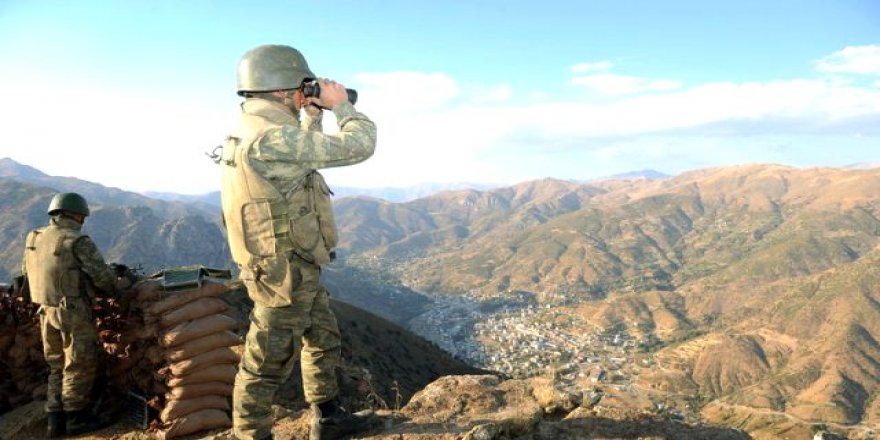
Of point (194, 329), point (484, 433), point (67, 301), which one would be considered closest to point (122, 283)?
point (67, 301)

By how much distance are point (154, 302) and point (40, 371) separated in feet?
13.0

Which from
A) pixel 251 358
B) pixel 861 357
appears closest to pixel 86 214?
pixel 251 358

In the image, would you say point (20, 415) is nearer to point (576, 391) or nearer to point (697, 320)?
point (576, 391)

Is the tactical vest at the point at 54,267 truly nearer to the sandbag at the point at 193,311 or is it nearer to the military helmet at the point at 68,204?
the military helmet at the point at 68,204

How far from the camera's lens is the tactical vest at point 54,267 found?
23.7 ft

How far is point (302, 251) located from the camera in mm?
4719

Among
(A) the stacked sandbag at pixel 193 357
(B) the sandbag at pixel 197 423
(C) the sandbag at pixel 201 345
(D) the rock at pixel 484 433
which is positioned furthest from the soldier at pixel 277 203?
(C) the sandbag at pixel 201 345

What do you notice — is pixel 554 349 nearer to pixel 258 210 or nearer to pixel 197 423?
pixel 197 423

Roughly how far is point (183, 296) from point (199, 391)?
1.37 metres

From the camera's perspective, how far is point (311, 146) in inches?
170

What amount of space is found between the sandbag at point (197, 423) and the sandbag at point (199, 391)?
247 millimetres

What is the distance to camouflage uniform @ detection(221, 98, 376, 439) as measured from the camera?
14.3 feet

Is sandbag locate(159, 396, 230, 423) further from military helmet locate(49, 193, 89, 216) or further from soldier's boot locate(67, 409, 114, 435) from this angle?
military helmet locate(49, 193, 89, 216)

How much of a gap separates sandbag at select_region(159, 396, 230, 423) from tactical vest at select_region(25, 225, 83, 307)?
218 cm
